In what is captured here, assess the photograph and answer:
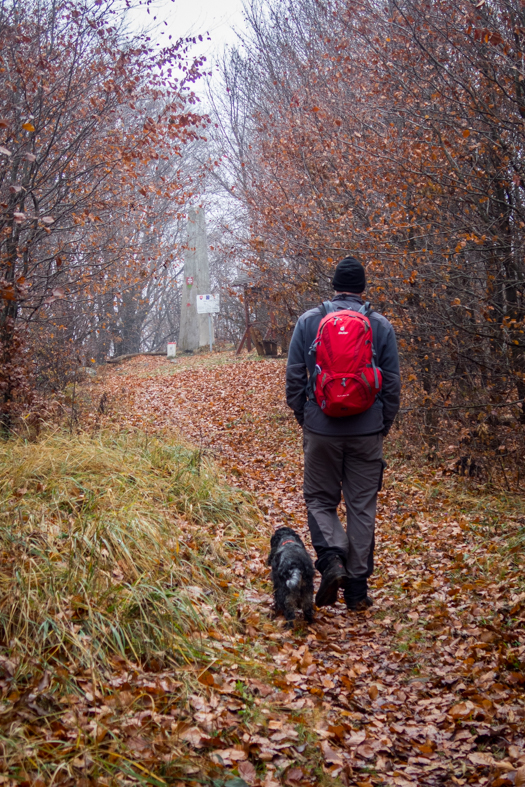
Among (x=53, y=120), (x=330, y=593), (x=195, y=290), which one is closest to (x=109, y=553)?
(x=330, y=593)

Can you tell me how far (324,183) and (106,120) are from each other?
10.8 ft

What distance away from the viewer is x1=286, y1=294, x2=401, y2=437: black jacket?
432cm

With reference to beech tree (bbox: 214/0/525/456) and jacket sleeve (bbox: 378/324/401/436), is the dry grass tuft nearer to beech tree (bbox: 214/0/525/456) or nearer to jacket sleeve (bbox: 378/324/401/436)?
jacket sleeve (bbox: 378/324/401/436)

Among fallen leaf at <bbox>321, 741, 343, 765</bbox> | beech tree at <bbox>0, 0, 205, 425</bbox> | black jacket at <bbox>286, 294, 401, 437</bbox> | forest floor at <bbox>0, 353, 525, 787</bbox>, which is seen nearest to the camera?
forest floor at <bbox>0, 353, 525, 787</bbox>

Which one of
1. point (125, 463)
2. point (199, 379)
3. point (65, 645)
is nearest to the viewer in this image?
point (65, 645)

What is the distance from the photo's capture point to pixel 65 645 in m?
3.18

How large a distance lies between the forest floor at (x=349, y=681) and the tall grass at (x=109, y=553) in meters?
0.08

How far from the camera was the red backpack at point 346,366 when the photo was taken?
4121mm

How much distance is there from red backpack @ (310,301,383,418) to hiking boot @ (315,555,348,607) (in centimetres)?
101

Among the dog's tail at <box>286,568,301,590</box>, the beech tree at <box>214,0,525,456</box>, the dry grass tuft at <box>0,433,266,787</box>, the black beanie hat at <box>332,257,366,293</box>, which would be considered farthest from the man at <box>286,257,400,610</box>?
the beech tree at <box>214,0,525,456</box>

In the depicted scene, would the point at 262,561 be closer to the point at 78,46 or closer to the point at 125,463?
the point at 125,463

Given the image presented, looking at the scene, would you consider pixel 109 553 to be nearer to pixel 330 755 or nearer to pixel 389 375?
pixel 330 755

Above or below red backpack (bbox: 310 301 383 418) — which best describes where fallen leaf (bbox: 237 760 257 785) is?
below

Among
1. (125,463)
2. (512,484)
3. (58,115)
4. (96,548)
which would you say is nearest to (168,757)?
(96,548)
